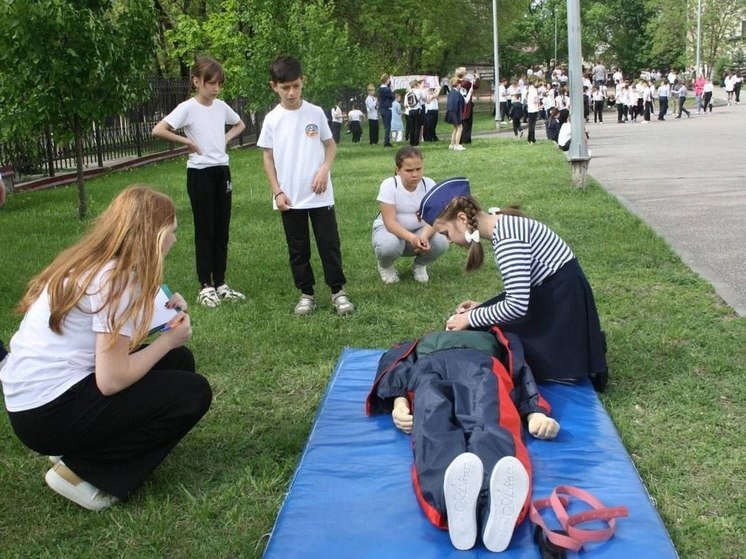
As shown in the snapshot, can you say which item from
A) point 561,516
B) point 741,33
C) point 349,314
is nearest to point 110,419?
point 561,516

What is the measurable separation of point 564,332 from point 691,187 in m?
8.98

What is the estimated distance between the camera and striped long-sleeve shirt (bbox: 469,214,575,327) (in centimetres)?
416

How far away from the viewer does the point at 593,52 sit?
92375 mm

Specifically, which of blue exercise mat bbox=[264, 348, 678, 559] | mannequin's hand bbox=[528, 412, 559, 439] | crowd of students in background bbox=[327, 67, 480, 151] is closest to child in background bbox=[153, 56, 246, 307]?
blue exercise mat bbox=[264, 348, 678, 559]

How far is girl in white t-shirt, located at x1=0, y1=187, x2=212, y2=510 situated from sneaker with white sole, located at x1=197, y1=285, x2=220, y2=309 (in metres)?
2.95

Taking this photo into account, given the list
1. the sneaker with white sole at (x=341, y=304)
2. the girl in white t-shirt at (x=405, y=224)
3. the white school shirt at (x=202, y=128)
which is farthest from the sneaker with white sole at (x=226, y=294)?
the girl in white t-shirt at (x=405, y=224)

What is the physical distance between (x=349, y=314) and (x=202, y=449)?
2264mm

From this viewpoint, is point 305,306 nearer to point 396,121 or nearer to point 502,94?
point 396,121

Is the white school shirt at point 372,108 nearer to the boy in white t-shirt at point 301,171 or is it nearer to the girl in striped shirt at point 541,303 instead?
the boy in white t-shirt at point 301,171

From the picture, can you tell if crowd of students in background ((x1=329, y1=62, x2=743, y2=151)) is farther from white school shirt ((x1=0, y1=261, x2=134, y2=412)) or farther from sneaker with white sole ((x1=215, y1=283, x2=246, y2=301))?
white school shirt ((x1=0, y1=261, x2=134, y2=412))

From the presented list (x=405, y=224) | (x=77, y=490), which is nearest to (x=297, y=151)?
(x=405, y=224)

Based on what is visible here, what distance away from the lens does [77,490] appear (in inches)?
134

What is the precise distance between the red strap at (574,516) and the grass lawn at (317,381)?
31 cm

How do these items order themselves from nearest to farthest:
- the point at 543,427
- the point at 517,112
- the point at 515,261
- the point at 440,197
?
the point at 543,427 < the point at 515,261 < the point at 440,197 < the point at 517,112
